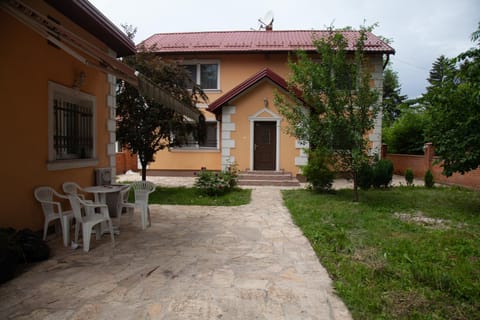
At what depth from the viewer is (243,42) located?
16.1 metres

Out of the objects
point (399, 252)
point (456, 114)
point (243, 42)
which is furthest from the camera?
point (243, 42)

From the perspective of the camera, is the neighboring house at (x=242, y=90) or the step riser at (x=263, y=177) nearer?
the step riser at (x=263, y=177)

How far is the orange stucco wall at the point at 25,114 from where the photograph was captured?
431 centimetres

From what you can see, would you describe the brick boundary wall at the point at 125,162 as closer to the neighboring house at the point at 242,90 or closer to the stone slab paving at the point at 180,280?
the neighboring house at the point at 242,90

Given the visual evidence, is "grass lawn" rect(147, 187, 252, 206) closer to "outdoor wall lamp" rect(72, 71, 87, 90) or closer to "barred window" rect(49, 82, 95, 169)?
"barred window" rect(49, 82, 95, 169)

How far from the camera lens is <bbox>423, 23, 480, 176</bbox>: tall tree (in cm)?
706

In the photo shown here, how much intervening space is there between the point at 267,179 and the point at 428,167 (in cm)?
765

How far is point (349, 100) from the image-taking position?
8.18 metres

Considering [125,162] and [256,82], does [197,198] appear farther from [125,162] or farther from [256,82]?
[125,162]

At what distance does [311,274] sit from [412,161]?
14.0m

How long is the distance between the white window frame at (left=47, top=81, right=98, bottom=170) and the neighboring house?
5476 mm

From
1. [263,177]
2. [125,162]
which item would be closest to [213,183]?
[263,177]

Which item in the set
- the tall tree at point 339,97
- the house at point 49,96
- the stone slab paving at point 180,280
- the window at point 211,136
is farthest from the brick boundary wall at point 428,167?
the window at point 211,136

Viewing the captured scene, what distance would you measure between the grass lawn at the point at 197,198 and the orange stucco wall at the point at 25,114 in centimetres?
362
